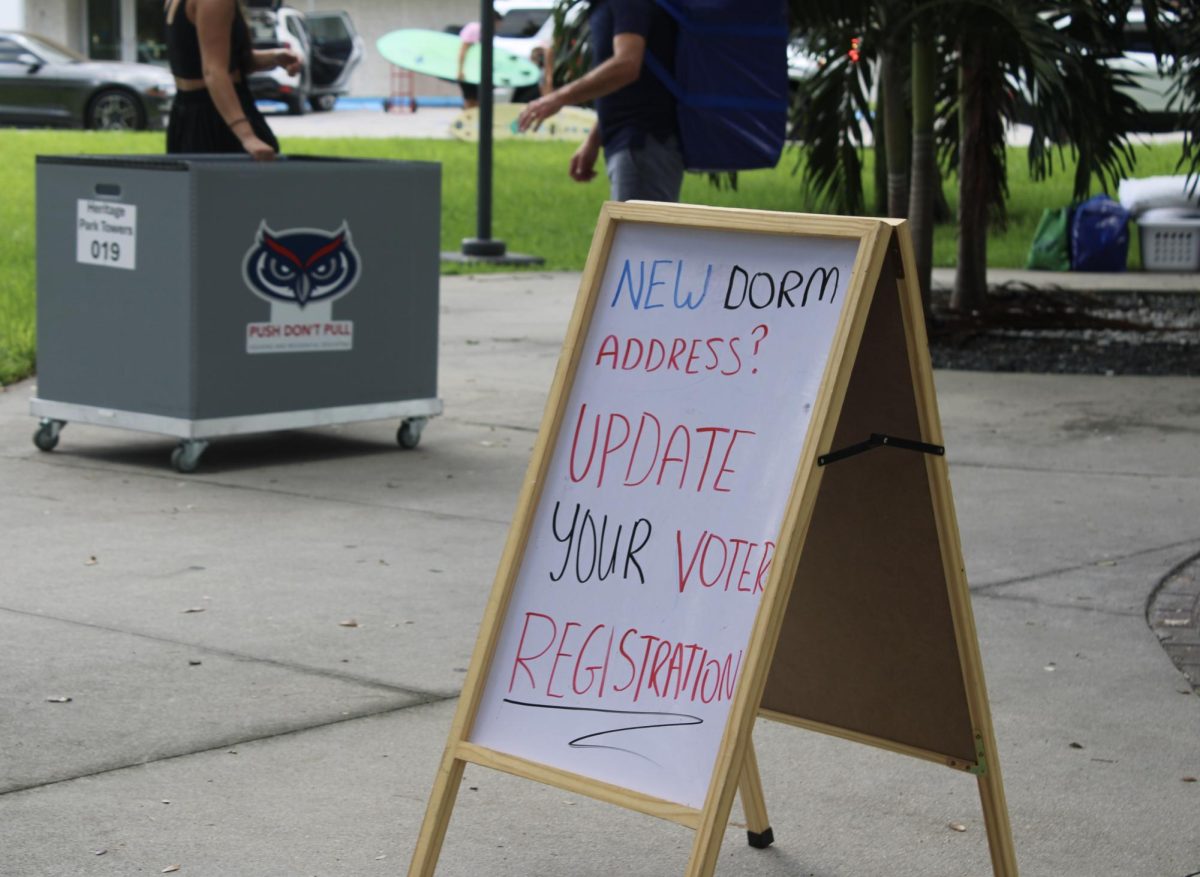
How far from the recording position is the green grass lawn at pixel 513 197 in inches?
522

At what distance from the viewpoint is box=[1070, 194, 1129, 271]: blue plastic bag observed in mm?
14992

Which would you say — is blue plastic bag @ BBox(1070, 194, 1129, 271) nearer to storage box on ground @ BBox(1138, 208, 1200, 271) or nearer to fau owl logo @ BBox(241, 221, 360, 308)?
storage box on ground @ BBox(1138, 208, 1200, 271)

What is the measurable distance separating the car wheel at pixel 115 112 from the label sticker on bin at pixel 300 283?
847 inches

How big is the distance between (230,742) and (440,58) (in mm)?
33460

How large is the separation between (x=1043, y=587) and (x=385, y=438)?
3.28 m

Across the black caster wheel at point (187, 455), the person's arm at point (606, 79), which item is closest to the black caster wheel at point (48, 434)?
the black caster wheel at point (187, 455)

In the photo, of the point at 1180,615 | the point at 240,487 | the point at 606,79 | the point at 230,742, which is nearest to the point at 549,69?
the point at 606,79

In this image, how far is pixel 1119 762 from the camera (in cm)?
430

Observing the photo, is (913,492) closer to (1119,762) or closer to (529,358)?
(1119,762)

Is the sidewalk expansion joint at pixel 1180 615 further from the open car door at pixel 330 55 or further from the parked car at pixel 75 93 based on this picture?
the open car door at pixel 330 55

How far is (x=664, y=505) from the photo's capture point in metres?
3.39

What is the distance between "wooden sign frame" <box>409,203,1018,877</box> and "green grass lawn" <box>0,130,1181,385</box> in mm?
6585

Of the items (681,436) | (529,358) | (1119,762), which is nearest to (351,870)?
(681,436)

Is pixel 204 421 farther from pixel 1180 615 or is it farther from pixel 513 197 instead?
pixel 513 197
